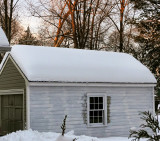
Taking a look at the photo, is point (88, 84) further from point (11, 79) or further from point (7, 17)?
point (7, 17)

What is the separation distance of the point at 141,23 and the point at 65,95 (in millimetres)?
13310

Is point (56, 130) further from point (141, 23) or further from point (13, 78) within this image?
point (141, 23)

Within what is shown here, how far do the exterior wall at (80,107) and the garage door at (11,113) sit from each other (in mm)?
1278

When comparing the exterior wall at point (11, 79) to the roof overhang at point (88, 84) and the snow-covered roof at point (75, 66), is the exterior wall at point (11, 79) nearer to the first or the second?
the snow-covered roof at point (75, 66)

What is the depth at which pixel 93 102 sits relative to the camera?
16078mm

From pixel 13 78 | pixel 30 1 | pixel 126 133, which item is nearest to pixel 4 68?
pixel 13 78

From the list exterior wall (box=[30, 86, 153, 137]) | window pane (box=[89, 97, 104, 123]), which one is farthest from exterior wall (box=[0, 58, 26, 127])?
window pane (box=[89, 97, 104, 123])

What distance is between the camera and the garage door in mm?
15549

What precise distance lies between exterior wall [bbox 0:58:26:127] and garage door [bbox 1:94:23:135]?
44 cm

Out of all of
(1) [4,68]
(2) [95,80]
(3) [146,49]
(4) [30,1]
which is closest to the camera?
(2) [95,80]

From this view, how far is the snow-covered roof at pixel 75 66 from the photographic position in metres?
15.0

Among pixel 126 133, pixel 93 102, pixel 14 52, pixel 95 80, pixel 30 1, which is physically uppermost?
pixel 30 1

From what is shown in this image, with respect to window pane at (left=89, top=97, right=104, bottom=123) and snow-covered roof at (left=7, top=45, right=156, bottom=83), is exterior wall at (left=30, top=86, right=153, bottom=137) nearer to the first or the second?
window pane at (left=89, top=97, right=104, bottom=123)

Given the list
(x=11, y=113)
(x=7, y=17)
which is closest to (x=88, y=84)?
(x=11, y=113)
